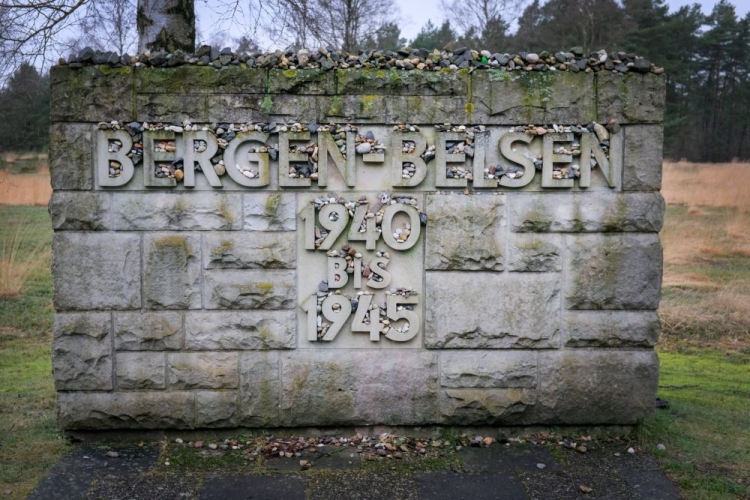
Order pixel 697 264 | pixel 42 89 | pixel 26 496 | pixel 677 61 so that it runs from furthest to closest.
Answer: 1. pixel 677 61
2. pixel 697 264
3. pixel 42 89
4. pixel 26 496

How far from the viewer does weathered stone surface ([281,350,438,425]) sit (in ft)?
14.3

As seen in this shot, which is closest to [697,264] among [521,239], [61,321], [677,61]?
[521,239]

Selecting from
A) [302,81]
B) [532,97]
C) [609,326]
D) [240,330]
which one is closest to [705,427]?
[609,326]

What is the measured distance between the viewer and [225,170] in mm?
4250

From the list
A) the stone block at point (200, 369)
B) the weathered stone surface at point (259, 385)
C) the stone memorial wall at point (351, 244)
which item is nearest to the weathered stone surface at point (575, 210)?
the stone memorial wall at point (351, 244)

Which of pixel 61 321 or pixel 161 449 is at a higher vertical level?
pixel 61 321

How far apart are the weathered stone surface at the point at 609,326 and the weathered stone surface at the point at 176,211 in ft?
6.77

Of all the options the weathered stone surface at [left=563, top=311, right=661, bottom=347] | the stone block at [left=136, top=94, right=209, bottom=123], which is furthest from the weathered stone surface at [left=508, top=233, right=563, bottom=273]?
the stone block at [left=136, top=94, right=209, bottom=123]

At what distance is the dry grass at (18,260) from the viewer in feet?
26.4

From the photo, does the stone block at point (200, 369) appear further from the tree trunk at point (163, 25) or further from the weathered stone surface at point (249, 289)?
the tree trunk at point (163, 25)

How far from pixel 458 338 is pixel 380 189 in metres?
0.99

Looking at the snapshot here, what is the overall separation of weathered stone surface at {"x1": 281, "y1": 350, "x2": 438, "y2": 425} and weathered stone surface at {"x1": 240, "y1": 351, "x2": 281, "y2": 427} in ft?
0.16

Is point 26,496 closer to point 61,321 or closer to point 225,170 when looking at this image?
point 61,321

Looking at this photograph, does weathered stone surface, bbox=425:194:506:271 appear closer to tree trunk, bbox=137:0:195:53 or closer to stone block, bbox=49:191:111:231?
stone block, bbox=49:191:111:231
